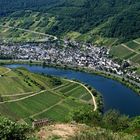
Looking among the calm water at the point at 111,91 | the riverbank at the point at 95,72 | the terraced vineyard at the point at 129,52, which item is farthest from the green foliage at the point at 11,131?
the terraced vineyard at the point at 129,52

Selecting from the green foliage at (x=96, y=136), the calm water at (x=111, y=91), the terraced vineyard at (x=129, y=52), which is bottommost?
the terraced vineyard at (x=129, y=52)

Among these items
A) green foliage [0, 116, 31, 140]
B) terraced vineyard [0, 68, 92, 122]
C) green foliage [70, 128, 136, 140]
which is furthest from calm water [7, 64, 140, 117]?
green foliage [0, 116, 31, 140]

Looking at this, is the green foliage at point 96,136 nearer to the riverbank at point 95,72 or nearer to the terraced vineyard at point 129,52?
the riverbank at point 95,72

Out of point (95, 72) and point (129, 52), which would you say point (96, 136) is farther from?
point (129, 52)

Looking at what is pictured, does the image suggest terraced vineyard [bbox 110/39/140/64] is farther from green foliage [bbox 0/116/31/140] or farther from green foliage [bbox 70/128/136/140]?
green foliage [bbox 0/116/31/140]

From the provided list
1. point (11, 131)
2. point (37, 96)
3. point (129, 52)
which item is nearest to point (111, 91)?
point (37, 96)

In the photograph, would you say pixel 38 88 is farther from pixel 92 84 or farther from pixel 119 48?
pixel 119 48

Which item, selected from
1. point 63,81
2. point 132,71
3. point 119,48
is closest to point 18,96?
point 63,81
